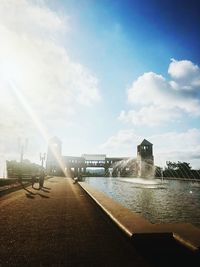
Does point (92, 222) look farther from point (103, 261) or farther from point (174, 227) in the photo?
point (103, 261)

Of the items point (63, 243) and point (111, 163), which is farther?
point (111, 163)

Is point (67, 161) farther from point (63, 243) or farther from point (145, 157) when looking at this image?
point (63, 243)

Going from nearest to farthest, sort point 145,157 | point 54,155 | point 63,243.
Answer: point 63,243 < point 145,157 < point 54,155

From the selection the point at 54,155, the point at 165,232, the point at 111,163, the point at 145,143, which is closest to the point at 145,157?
the point at 145,143

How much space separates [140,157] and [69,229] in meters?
109

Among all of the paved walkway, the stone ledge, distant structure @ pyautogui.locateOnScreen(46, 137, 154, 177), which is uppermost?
distant structure @ pyautogui.locateOnScreen(46, 137, 154, 177)

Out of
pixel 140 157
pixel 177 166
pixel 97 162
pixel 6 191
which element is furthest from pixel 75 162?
pixel 6 191

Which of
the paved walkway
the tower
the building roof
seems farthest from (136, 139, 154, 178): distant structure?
the paved walkway

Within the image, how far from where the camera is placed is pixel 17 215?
978 cm

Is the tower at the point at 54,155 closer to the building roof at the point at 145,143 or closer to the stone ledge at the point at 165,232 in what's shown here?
the building roof at the point at 145,143

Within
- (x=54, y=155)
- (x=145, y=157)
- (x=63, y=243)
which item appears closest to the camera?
(x=63, y=243)

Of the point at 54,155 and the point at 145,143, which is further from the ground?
the point at 145,143

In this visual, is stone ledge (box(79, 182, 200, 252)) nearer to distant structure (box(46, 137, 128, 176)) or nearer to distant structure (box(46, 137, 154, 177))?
distant structure (box(46, 137, 154, 177))

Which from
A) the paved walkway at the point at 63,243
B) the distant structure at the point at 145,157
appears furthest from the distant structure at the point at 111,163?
the paved walkway at the point at 63,243
